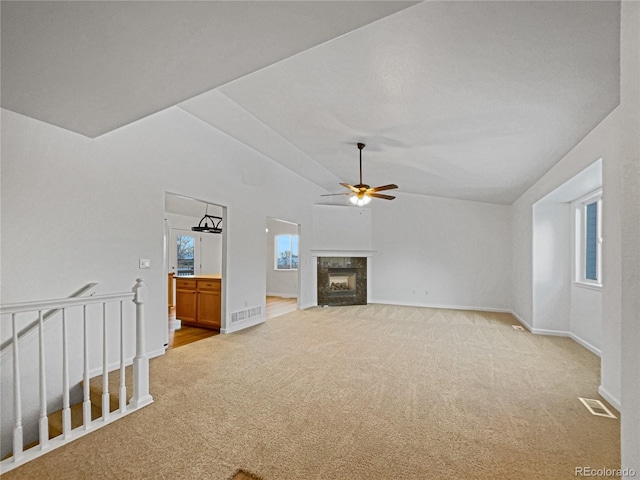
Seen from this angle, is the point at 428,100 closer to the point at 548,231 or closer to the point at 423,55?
the point at 423,55

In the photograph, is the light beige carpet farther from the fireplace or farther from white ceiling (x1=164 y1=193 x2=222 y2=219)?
white ceiling (x1=164 y1=193 x2=222 y2=219)

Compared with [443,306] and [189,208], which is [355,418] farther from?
[189,208]

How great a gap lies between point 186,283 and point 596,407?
5.65 metres

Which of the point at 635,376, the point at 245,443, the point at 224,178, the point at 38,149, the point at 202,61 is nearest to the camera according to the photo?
the point at 635,376

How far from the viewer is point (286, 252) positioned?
10.2m

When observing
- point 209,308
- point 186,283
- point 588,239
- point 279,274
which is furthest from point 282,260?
point 588,239

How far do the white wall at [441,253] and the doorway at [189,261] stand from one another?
4.31m

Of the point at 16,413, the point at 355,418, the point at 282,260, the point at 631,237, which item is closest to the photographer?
the point at 631,237

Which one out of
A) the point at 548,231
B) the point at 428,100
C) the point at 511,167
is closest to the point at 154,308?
the point at 428,100

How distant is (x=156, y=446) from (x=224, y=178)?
12.0 ft

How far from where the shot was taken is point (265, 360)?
12.3 ft

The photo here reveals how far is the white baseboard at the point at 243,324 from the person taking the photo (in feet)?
16.2

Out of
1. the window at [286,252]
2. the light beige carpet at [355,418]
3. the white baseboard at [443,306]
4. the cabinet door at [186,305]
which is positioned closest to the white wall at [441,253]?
the white baseboard at [443,306]

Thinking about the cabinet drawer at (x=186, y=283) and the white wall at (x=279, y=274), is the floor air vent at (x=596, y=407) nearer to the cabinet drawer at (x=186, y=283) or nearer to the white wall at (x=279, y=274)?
the cabinet drawer at (x=186, y=283)
